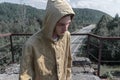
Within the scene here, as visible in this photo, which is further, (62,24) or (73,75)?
(73,75)

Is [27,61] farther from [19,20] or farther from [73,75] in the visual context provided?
[19,20]

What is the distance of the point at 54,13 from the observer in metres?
1.11

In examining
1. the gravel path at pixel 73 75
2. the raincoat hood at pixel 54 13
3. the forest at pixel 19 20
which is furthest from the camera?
the forest at pixel 19 20

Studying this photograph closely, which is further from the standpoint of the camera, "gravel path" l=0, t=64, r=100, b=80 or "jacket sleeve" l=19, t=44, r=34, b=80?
"gravel path" l=0, t=64, r=100, b=80

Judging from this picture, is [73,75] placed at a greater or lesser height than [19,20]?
lesser

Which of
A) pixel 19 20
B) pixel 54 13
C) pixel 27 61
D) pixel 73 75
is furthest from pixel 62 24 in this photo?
pixel 19 20

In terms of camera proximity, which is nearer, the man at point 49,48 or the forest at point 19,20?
the man at point 49,48

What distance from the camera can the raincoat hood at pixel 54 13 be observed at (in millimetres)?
1107

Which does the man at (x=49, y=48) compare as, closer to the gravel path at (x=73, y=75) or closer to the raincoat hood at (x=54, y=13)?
the raincoat hood at (x=54, y=13)

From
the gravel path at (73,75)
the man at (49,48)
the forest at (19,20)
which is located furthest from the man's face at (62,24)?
the forest at (19,20)

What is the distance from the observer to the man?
1.12 metres

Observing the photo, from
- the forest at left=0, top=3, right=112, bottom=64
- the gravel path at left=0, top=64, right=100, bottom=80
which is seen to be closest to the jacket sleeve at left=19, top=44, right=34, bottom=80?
the gravel path at left=0, top=64, right=100, bottom=80

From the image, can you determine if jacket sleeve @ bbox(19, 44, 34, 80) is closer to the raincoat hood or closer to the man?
the man

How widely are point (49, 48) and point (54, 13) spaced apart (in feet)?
0.64
